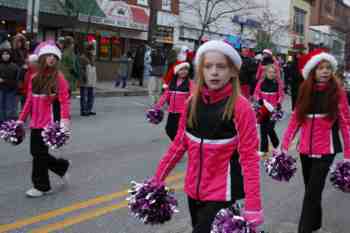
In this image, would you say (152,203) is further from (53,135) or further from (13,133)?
(13,133)

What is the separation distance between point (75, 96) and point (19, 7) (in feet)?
15.3

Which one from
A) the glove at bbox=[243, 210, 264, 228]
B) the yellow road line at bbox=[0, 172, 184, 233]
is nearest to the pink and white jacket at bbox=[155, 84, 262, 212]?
the glove at bbox=[243, 210, 264, 228]

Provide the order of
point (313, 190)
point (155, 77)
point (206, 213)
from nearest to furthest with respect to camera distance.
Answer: point (206, 213), point (313, 190), point (155, 77)

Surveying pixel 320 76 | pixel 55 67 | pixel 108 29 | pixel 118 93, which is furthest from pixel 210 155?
pixel 108 29

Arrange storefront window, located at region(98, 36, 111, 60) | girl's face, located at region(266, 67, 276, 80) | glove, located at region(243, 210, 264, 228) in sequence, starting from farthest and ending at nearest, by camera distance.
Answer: storefront window, located at region(98, 36, 111, 60), girl's face, located at region(266, 67, 276, 80), glove, located at region(243, 210, 264, 228)

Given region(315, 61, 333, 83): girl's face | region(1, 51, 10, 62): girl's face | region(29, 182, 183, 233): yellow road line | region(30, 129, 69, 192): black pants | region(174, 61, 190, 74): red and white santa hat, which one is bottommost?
region(29, 182, 183, 233): yellow road line

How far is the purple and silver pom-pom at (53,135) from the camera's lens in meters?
5.54

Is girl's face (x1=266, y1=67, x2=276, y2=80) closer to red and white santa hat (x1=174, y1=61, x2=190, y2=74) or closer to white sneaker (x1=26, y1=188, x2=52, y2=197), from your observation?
red and white santa hat (x1=174, y1=61, x2=190, y2=74)

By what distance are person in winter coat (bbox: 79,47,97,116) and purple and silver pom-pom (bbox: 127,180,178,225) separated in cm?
997

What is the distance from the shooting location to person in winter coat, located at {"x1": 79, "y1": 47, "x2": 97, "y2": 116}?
→ 13.0m

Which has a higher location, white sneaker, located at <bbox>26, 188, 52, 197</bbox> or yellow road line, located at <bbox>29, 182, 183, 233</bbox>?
white sneaker, located at <bbox>26, 188, 52, 197</bbox>

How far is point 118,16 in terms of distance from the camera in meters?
25.0

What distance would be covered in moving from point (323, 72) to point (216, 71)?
198cm

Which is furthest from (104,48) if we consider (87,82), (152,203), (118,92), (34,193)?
(152,203)
